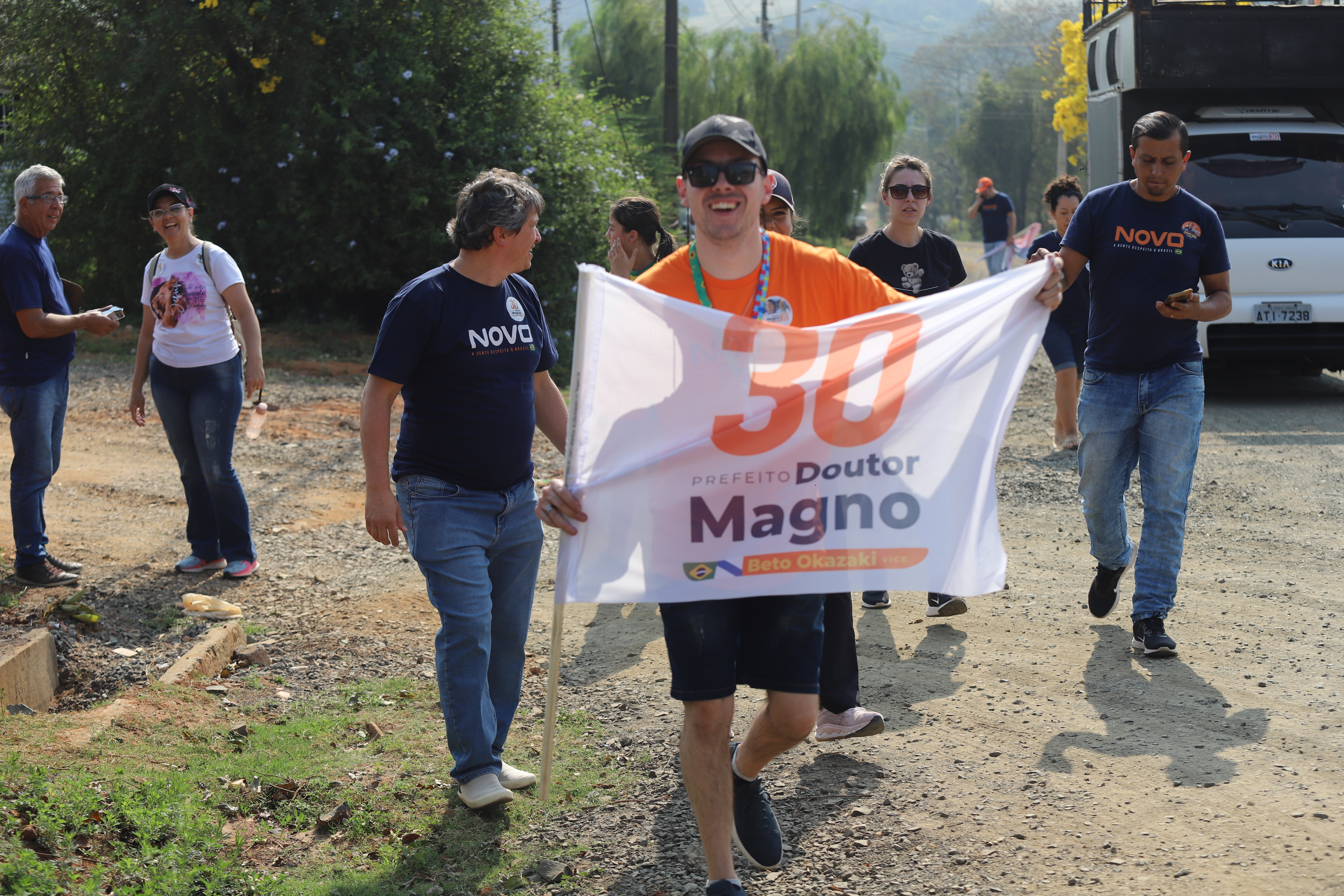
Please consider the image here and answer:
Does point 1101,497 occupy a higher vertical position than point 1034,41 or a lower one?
lower

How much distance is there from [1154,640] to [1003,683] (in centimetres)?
76

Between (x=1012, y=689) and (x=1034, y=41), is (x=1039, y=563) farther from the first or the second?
(x=1034, y=41)

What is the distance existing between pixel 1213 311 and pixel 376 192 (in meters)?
14.5

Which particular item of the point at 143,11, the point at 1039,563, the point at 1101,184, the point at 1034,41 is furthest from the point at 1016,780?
the point at 1034,41

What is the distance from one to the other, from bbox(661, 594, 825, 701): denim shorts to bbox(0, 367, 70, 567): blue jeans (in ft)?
15.7

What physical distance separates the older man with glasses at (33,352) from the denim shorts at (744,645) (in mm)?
4530

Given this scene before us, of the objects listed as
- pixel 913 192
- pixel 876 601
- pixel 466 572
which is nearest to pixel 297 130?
pixel 913 192

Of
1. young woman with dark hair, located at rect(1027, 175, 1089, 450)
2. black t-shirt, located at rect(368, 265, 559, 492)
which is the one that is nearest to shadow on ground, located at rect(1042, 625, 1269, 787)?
black t-shirt, located at rect(368, 265, 559, 492)

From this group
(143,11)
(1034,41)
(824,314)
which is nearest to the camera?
(824,314)

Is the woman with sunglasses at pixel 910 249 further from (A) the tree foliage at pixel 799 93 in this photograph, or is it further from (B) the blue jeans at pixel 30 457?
(A) the tree foliage at pixel 799 93

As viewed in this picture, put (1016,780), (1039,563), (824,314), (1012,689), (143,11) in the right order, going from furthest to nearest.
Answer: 1. (143,11)
2. (1039,563)
3. (1012,689)
4. (1016,780)
5. (824,314)

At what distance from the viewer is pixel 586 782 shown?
14.5 ft

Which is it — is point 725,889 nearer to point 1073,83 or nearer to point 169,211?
→ point 169,211

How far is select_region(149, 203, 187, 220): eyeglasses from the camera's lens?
6727 mm
